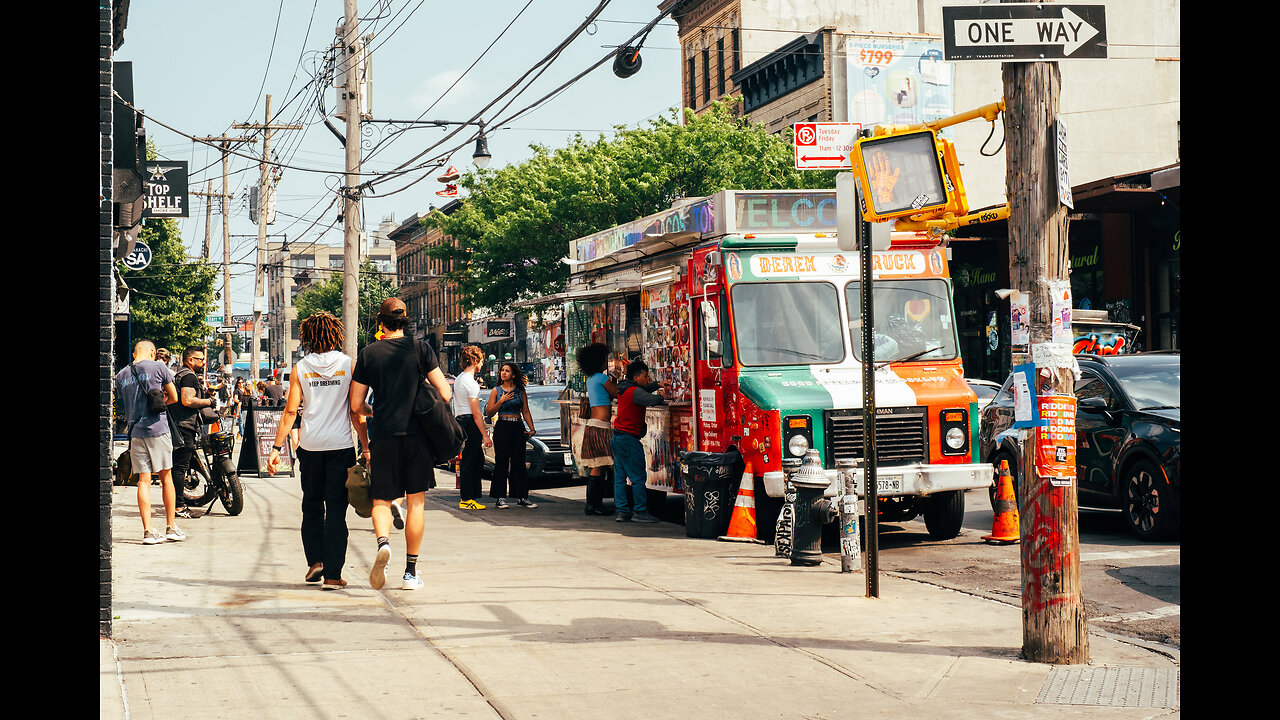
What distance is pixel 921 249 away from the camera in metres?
12.3

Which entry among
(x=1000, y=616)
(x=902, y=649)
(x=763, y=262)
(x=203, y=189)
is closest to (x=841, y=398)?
(x=763, y=262)

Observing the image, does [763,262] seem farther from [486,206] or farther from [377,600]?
[486,206]

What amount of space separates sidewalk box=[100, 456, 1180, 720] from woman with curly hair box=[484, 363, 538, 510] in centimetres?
389

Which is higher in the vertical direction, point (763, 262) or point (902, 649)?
point (763, 262)

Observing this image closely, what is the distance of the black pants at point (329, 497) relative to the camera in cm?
904

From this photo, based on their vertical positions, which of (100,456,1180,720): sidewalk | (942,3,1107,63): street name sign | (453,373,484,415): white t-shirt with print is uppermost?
(942,3,1107,63): street name sign

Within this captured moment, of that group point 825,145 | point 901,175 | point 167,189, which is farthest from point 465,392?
point 167,189

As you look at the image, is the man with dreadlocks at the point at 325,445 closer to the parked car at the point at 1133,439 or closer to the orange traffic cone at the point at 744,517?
the orange traffic cone at the point at 744,517

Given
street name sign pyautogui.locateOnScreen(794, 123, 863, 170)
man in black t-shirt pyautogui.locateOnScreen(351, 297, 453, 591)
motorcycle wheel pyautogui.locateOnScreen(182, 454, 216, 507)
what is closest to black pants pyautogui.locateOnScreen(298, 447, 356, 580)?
man in black t-shirt pyautogui.locateOnScreen(351, 297, 453, 591)

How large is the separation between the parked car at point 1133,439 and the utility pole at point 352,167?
1383cm

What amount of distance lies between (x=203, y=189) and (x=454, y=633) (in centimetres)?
5474

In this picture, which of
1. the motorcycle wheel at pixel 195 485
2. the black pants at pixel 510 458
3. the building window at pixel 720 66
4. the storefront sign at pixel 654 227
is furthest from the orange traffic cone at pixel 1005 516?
the building window at pixel 720 66

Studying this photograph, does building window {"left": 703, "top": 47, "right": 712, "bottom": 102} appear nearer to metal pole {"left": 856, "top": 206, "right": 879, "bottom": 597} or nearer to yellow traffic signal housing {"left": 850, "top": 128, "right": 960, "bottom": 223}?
yellow traffic signal housing {"left": 850, "top": 128, "right": 960, "bottom": 223}

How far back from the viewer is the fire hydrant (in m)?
10.0
